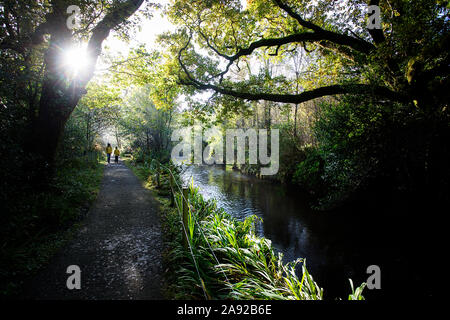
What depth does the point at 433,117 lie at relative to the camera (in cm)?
471

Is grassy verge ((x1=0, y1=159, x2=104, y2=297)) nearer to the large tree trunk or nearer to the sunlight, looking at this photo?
the large tree trunk

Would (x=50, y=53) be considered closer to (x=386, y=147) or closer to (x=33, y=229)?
(x=33, y=229)

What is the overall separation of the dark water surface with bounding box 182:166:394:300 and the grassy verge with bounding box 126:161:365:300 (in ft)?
5.43

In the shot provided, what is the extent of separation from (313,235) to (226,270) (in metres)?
4.99

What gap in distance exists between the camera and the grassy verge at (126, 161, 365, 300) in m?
2.66

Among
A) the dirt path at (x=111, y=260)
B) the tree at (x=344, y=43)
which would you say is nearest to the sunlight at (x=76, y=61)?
Result: the tree at (x=344, y=43)

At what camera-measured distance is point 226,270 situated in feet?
9.00

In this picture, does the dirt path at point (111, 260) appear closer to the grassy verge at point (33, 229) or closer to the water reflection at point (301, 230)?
the grassy verge at point (33, 229)

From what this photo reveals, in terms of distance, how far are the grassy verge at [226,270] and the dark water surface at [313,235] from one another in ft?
5.43

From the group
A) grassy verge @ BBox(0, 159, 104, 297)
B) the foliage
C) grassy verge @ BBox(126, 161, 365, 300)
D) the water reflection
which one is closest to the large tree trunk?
grassy verge @ BBox(0, 159, 104, 297)

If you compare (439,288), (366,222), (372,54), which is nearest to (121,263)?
(439,288)

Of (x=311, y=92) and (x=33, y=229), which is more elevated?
(x=311, y=92)

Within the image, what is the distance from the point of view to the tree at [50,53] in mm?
5051

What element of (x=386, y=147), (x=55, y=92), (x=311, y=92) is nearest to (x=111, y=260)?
(x=55, y=92)
